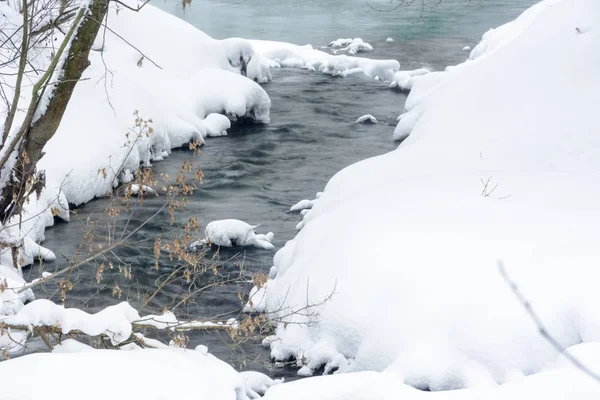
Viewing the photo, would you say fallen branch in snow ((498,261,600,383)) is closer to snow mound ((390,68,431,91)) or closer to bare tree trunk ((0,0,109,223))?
bare tree trunk ((0,0,109,223))

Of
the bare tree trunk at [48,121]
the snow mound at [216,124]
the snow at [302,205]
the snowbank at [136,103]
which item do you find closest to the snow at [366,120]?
the snowbank at [136,103]

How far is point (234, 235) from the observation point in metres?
9.70

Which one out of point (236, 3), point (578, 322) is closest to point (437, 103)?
point (578, 322)

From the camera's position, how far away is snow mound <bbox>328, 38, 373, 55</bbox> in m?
27.3

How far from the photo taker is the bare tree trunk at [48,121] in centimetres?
531

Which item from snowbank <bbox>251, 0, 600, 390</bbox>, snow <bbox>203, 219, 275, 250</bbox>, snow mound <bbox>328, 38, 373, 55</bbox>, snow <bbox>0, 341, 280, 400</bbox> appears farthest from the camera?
snow mound <bbox>328, 38, 373, 55</bbox>

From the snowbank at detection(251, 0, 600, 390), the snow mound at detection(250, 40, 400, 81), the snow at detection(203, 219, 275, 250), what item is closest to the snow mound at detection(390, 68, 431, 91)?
the snow mound at detection(250, 40, 400, 81)

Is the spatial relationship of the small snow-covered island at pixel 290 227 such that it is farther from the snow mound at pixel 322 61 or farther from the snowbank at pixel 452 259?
the snow mound at pixel 322 61

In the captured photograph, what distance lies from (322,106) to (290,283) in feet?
37.8

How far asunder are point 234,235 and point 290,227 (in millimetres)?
1237

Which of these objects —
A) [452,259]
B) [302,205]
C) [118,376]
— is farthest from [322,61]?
[118,376]

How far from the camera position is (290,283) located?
7742mm

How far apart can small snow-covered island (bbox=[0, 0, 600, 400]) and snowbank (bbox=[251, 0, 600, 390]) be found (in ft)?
0.08

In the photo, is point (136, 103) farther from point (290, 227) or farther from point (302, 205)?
point (290, 227)
